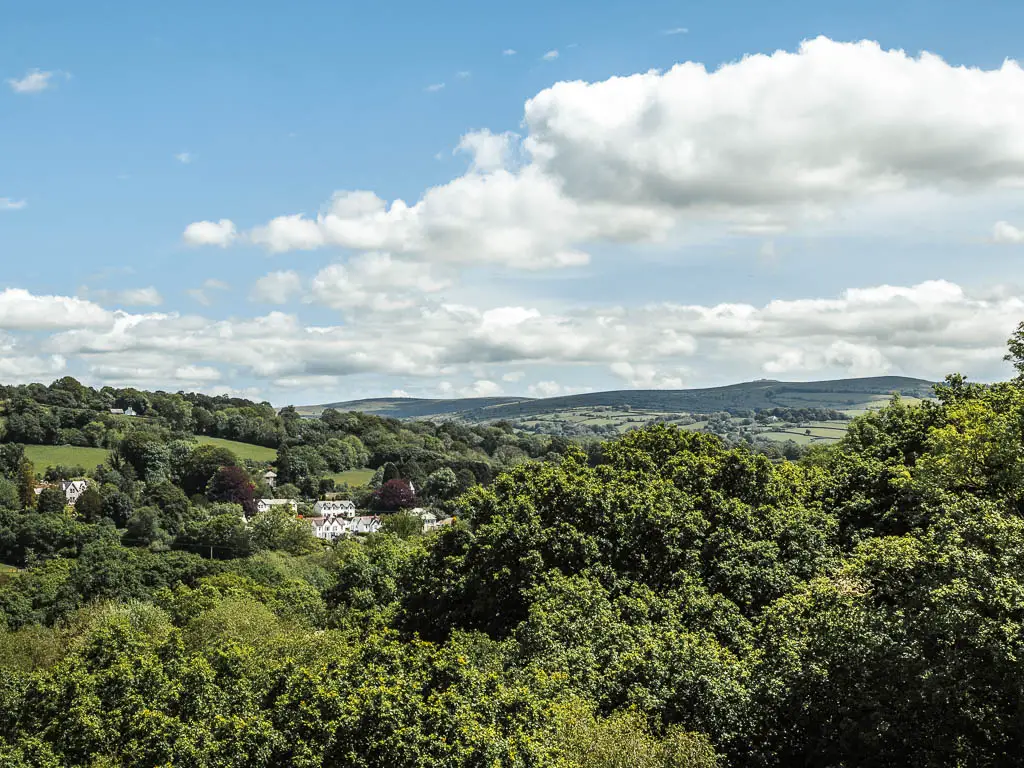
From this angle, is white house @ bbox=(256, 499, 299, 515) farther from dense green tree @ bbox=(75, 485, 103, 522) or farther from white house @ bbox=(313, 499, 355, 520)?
dense green tree @ bbox=(75, 485, 103, 522)

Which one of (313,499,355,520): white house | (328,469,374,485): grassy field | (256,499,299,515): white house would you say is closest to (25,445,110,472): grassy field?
(256,499,299,515): white house

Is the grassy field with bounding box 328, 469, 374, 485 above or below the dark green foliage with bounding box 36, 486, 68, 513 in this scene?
below

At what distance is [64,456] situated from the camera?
16662 cm

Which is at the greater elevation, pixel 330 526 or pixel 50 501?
pixel 50 501

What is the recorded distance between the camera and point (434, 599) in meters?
36.1

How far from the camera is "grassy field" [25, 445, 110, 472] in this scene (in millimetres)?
162375

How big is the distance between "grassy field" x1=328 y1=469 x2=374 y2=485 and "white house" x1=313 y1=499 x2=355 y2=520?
17.6 meters

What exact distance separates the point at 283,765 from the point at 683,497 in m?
17.4

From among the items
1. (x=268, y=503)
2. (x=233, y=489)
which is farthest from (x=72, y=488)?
(x=268, y=503)

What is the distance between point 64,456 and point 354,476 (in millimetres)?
55073

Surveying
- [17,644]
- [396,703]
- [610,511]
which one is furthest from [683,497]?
[17,644]

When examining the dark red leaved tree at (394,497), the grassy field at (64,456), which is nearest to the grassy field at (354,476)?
the dark red leaved tree at (394,497)

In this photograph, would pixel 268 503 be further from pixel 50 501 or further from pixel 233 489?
pixel 50 501

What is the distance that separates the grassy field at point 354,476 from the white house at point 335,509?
57.6 feet
